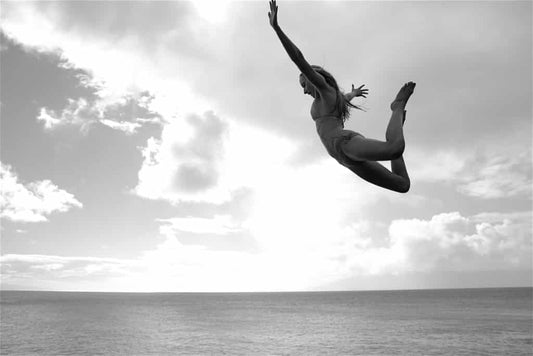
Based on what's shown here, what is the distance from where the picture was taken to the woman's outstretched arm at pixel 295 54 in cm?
479

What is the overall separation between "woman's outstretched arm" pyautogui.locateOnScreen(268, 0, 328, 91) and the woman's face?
178 mm

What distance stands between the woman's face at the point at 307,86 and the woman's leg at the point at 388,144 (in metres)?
0.80

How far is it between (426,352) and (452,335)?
16219 millimetres

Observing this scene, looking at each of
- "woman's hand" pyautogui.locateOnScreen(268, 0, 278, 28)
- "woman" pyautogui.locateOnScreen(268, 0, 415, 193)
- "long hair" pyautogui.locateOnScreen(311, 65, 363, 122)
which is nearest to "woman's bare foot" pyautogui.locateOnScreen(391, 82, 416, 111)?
"woman" pyautogui.locateOnScreen(268, 0, 415, 193)

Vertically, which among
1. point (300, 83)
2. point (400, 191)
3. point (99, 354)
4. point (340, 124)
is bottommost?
point (99, 354)

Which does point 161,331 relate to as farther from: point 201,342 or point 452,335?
point 452,335

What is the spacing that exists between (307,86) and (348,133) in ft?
2.58

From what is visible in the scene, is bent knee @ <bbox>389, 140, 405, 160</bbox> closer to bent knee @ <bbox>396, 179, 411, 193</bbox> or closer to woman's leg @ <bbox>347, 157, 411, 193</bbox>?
woman's leg @ <bbox>347, 157, 411, 193</bbox>

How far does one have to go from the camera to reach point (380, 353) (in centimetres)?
5128

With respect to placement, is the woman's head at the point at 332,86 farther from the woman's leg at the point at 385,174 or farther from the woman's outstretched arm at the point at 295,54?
the woman's leg at the point at 385,174

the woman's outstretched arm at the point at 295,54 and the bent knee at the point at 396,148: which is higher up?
the woman's outstretched arm at the point at 295,54

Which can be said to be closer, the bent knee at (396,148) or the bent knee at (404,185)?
the bent knee at (396,148)

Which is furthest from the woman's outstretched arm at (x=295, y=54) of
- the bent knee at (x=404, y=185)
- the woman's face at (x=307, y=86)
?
the bent knee at (x=404, y=185)

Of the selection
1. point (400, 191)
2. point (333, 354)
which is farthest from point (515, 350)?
point (400, 191)
